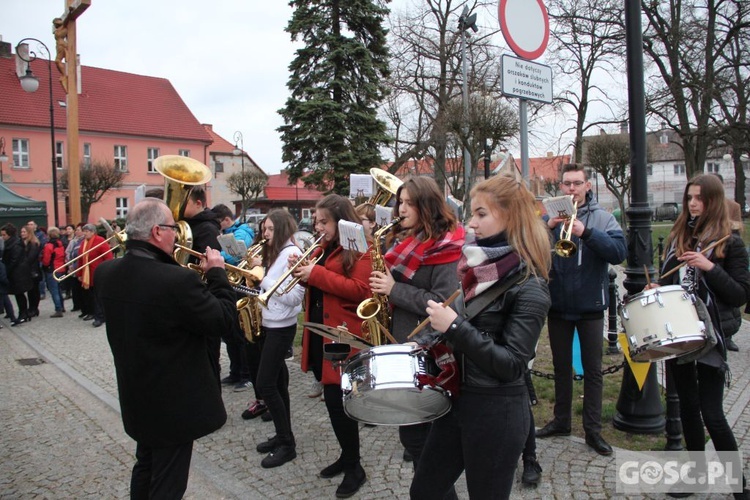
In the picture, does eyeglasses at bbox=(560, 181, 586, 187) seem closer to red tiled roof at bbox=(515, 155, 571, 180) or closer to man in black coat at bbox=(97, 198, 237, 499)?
man in black coat at bbox=(97, 198, 237, 499)

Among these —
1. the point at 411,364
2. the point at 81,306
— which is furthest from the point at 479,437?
the point at 81,306

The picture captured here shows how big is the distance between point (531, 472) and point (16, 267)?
35.4ft

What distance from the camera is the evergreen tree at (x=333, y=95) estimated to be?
22484 millimetres

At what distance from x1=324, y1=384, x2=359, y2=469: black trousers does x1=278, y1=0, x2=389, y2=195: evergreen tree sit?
62.2ft

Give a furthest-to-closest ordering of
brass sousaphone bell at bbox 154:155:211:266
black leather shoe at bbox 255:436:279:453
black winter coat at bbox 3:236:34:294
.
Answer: black winter coat at bbox 3:236:34:294, black leather shoe at bbox 255:436:279:453, brass sousaphone bell at bbox 154:155:211:266

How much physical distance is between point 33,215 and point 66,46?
7085mm

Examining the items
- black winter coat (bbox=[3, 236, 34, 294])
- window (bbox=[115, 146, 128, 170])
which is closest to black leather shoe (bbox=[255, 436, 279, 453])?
black winter coat (bbox=[3, 236, 34, 294])

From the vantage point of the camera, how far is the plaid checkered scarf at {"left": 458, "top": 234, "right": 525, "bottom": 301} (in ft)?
7.34

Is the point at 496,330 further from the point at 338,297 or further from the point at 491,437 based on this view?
the point at 338,297

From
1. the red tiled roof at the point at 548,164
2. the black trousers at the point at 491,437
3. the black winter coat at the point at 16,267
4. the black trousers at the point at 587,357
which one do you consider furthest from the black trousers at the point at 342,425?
the black winter coat at the point at 16,267

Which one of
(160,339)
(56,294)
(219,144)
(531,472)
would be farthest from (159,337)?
(219,144)

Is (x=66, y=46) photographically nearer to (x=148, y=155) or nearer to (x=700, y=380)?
(x=700, y=380)

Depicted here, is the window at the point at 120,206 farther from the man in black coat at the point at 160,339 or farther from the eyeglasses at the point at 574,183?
the man in black coat at the point at 160,339

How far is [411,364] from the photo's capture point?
7.74 feet
